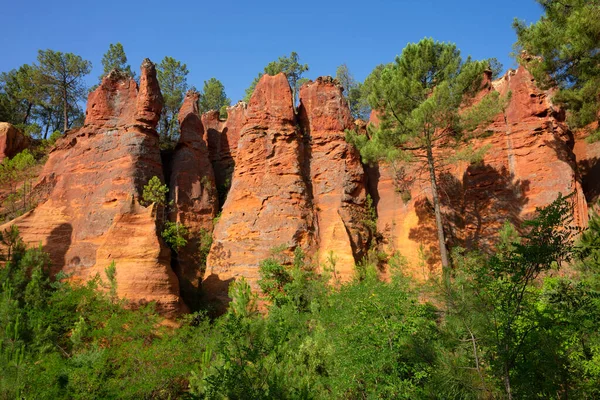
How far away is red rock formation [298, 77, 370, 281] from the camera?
21359mm

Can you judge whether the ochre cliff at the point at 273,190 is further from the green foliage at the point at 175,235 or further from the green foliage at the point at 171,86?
the green foliage at the point at 171,86

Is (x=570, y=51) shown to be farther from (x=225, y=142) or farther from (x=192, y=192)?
(x=225, y=142)

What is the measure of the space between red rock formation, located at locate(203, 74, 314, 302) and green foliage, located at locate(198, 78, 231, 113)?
2044 centimetres

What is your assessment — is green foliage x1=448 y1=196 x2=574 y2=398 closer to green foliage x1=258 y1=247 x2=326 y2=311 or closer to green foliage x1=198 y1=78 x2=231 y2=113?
green foliage x1=258 y1=247 x2=326 y2=311

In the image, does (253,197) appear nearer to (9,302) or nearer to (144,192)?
(144,192)

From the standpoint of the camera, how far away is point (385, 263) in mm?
22422

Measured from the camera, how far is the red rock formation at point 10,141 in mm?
29469

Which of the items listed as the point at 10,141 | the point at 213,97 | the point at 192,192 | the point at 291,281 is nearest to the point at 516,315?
the point at 291,281

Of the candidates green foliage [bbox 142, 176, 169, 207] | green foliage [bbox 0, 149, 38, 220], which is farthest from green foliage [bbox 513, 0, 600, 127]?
green foliage [bbox 0, 149, 38, 220]

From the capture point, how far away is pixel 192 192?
24.5m

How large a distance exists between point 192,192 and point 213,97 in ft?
76.4

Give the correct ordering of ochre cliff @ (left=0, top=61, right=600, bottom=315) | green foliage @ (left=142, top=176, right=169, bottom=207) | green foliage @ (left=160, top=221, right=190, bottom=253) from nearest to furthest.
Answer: ochre cliff @ (left=0, top=61, right=600, bottom=315), green foliage @ (left=142, top=176, right=169, bottom=207), green foliage @ (left=160, top=221, right=190, bottom=253)

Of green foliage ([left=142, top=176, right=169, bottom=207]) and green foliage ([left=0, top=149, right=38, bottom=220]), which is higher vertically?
green foliage ([left=0, top=149, right=38, bottom=220])

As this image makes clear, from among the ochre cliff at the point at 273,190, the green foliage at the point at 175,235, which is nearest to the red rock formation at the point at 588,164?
the ochre cliff at the point at 273,190
